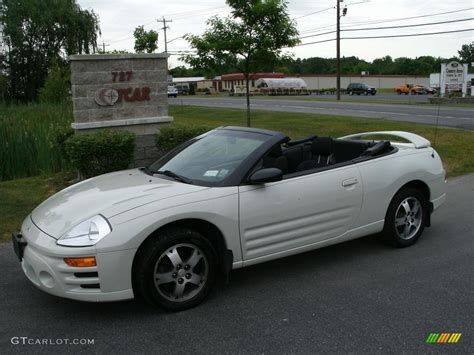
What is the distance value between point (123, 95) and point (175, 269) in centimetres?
616

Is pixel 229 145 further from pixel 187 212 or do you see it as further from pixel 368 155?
pixel 368 155

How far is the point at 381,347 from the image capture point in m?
3.28

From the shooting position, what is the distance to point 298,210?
4.39 m

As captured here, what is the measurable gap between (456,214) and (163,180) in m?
4.13

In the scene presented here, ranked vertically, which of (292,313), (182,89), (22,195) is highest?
(182,89)

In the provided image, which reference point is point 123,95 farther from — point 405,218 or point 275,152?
→ point 405,218

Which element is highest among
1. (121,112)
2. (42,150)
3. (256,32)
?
(256,32)

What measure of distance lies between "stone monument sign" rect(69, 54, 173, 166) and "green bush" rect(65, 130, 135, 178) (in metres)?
0.98

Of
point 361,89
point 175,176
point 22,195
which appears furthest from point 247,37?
point 361,89

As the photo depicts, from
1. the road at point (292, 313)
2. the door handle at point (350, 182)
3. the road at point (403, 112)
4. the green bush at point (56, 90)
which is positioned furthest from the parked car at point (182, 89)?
the road at point (292, 313)

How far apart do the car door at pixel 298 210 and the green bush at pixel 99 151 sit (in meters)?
4.36

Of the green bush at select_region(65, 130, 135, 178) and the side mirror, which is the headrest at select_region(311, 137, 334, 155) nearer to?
the side mirror

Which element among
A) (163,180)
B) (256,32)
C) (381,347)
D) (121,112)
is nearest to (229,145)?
(163,180)

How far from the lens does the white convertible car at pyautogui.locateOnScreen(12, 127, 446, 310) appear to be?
3.60 m
